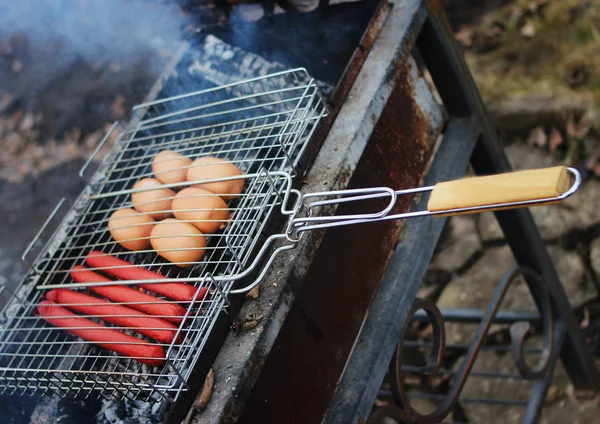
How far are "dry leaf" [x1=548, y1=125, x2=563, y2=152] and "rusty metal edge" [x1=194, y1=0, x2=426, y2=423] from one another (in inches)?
104

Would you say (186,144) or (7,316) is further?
(186,144)

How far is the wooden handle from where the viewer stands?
155 cm

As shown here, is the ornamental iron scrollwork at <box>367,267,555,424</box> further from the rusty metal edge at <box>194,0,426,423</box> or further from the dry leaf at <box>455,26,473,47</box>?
the dry leaf at <box>455,26,473,47</box>

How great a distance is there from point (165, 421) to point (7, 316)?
1.15m

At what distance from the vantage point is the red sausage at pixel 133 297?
7.53ft

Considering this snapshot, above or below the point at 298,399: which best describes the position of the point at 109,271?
above

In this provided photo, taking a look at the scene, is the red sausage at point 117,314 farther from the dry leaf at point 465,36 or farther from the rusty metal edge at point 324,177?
the dry leaf at point 465,36

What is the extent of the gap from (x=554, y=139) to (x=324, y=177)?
3.39m

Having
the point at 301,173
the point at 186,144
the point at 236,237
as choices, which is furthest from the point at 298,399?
the point at 186,144

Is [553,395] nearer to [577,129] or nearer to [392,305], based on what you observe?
[577,129]

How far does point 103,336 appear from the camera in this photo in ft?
8.00

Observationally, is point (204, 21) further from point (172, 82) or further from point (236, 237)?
point (236, 237)

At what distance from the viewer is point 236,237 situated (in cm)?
239

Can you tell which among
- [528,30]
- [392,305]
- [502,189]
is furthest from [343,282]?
[528,30]
